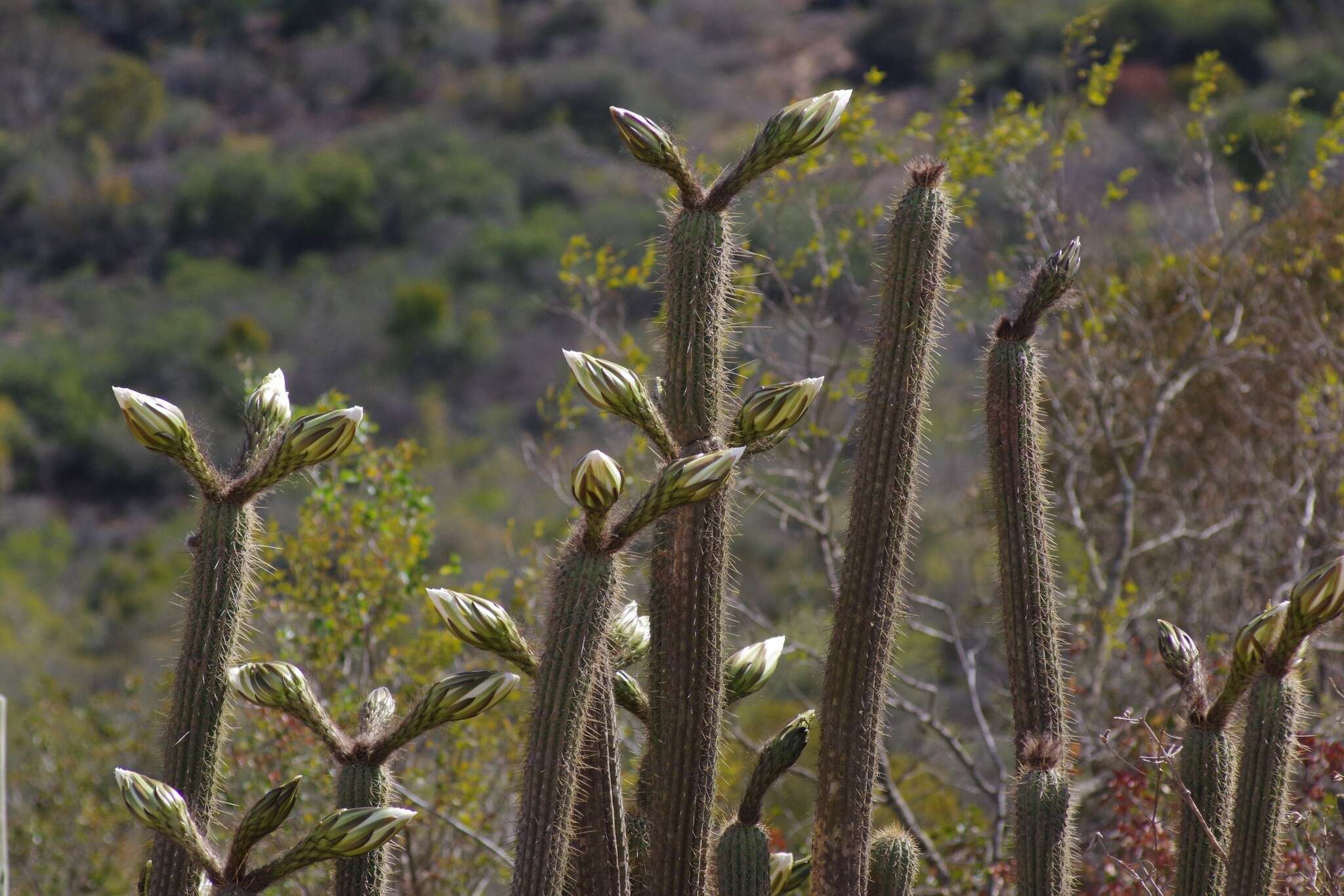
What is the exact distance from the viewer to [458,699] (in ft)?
10.1

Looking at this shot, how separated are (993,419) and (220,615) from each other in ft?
6.06

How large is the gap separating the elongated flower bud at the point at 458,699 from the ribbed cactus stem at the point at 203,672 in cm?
44

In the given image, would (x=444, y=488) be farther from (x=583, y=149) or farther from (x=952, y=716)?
(x=952, y=716)

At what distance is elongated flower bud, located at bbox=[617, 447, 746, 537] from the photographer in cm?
298

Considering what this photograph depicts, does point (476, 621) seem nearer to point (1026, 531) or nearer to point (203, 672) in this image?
point (203, 672)

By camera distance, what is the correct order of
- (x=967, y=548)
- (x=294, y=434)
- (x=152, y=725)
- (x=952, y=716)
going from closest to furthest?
(x=294, y=434) < (x=152, y=725) < (x=952, y=716) < (x=967, y=548)

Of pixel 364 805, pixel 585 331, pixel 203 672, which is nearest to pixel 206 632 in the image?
pixel 203 672

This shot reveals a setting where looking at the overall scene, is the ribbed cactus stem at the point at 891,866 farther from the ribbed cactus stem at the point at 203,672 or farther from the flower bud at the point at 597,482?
the ribbed cactus stem at the point at 203,672

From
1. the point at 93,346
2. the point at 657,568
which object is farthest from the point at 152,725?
the point at 93,346

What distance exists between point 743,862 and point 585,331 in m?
10.6

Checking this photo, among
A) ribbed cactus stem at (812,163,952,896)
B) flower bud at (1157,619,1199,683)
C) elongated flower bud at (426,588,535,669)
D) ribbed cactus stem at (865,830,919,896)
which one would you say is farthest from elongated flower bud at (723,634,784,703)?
flower bud at (1157,619,1199,683)

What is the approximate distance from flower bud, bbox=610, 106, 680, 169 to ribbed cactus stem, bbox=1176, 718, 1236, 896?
178 centimetres

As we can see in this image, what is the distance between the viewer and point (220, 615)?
317 centimetres

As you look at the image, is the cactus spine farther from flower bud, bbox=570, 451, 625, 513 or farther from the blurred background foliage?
flower bud, bbox=570, 451, 625, 513
